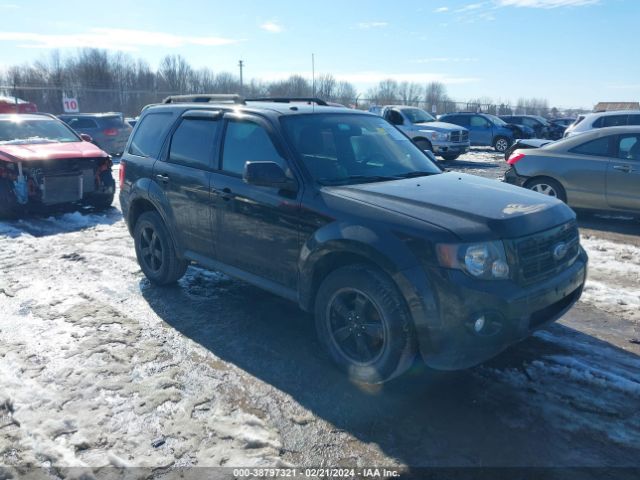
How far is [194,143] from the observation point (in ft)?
15.8

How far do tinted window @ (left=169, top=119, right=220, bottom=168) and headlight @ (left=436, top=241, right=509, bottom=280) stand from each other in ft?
8.30

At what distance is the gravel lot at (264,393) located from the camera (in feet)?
9.35

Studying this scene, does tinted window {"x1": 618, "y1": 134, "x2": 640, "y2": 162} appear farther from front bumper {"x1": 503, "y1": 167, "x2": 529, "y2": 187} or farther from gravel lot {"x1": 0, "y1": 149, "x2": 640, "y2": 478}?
gravel lot {"x1": 0, "y1": 149, "x2": 640, "y2": 478}

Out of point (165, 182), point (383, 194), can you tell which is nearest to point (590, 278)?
point (383, 194)

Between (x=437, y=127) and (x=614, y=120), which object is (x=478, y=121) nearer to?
(x=437, y=127)

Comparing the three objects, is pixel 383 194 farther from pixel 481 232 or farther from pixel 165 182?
pixel 165 182

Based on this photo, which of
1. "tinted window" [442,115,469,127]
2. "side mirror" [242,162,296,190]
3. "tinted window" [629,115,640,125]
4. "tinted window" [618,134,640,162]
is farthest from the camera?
"tinted window" [442,115,469,127]

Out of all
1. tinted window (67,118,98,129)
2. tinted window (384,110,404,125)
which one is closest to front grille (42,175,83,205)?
tinted window (384,110,404,125)

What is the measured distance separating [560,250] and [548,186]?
5.49 meters

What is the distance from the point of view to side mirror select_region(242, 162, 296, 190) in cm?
369

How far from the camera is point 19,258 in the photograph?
6.48 metres

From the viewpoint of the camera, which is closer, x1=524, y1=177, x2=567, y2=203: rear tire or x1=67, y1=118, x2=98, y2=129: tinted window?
x1=524, y1=177, x2=567, y2=203: rear tire

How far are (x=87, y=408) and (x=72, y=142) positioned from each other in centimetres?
773

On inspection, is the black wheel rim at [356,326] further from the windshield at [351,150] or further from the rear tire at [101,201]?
the rear tire at [101,201]
